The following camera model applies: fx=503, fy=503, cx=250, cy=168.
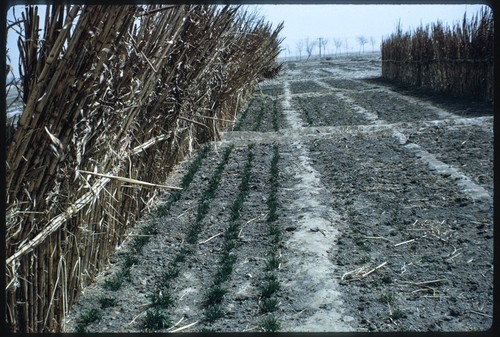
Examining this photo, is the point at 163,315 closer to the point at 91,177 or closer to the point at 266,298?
the point at 266,298

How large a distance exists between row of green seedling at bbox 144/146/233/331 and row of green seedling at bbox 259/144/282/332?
0.45 meters

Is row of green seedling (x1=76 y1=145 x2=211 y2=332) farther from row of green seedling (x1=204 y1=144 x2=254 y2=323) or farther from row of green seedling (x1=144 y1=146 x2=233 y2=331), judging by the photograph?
row of green seedling (x1=204 y1=144 x2=254 y2=323)

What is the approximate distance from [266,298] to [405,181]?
245 cm

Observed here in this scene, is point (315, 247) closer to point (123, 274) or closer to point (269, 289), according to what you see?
point (269, 289)

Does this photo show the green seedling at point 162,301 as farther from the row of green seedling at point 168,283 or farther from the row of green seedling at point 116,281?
the row of green seedling at point 116,281

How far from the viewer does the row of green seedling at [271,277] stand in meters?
2.27

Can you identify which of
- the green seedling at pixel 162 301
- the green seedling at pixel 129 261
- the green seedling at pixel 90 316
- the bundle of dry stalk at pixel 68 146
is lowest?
the green seedling at pixel 162 301

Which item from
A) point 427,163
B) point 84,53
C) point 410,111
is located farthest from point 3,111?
point 410,111

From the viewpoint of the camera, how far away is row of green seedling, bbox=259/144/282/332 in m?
2.27

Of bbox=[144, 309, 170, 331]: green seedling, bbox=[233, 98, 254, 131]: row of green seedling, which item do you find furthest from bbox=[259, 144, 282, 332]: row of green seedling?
bbox=[233, 98, 254, 131]: row of green seedling

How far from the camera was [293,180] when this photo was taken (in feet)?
16.2

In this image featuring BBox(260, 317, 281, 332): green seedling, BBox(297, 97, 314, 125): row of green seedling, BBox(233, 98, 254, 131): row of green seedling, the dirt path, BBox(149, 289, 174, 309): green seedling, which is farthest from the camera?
BBox(297, 97, 314, 125): row of green seedling

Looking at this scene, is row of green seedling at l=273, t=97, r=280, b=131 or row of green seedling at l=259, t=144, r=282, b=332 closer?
row of green seedling at l=259, t=144, r=282, b=332

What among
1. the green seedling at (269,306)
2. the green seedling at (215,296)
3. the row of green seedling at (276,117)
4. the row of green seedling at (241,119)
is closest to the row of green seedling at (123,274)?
the green seedling at (215,296)
